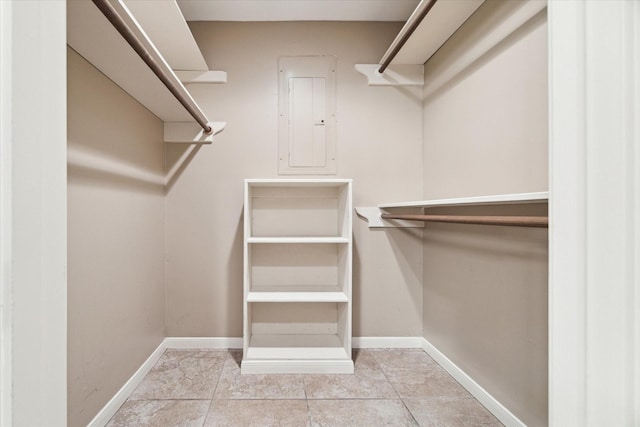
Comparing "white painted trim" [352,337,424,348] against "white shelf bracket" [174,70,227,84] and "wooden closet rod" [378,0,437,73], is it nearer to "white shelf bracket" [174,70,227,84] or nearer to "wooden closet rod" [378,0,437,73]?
"wooden closet rod" [378,0,437,73]

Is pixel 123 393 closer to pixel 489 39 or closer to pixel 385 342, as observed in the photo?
pixel 385 342

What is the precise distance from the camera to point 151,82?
4.70 feet

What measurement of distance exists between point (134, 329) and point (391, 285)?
157 centimetres

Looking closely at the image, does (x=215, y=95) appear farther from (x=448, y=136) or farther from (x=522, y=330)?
(x=522, y=330)

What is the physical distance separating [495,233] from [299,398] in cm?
123

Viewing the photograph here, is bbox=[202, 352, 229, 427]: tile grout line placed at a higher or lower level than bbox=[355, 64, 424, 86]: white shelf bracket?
lower

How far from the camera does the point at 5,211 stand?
15.0 inches

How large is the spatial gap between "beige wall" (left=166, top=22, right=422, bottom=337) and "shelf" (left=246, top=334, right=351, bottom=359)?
188mm

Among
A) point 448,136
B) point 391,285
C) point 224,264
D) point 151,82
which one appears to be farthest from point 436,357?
point 151,82

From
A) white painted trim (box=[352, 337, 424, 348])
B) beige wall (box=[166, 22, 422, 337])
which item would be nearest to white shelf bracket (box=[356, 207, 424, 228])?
beige wall (box=[166, 22, 422, 337])

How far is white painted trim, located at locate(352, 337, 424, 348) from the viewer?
2162mm

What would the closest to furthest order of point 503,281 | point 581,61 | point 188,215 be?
1. point 581,61
2. point 503,281
3. point 188,215

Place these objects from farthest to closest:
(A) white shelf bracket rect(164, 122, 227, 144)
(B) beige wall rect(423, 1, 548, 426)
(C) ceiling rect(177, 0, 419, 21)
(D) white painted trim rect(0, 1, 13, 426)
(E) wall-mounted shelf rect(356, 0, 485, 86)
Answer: (A) white shelf bracket rect(164, 122, 227, 144) < (C) ceiling rect(177, 0, 419, 21) < (E) wall-mounted shelf rect(356, 0, 485, 86) < (B) beige wall rect(423, 1, 548, 426) < (D) white painted trim rect(0, 1, 13, 426)

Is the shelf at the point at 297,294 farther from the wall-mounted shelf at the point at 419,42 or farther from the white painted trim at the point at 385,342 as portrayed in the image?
the wall-mounted shelf at the point at 419,42
